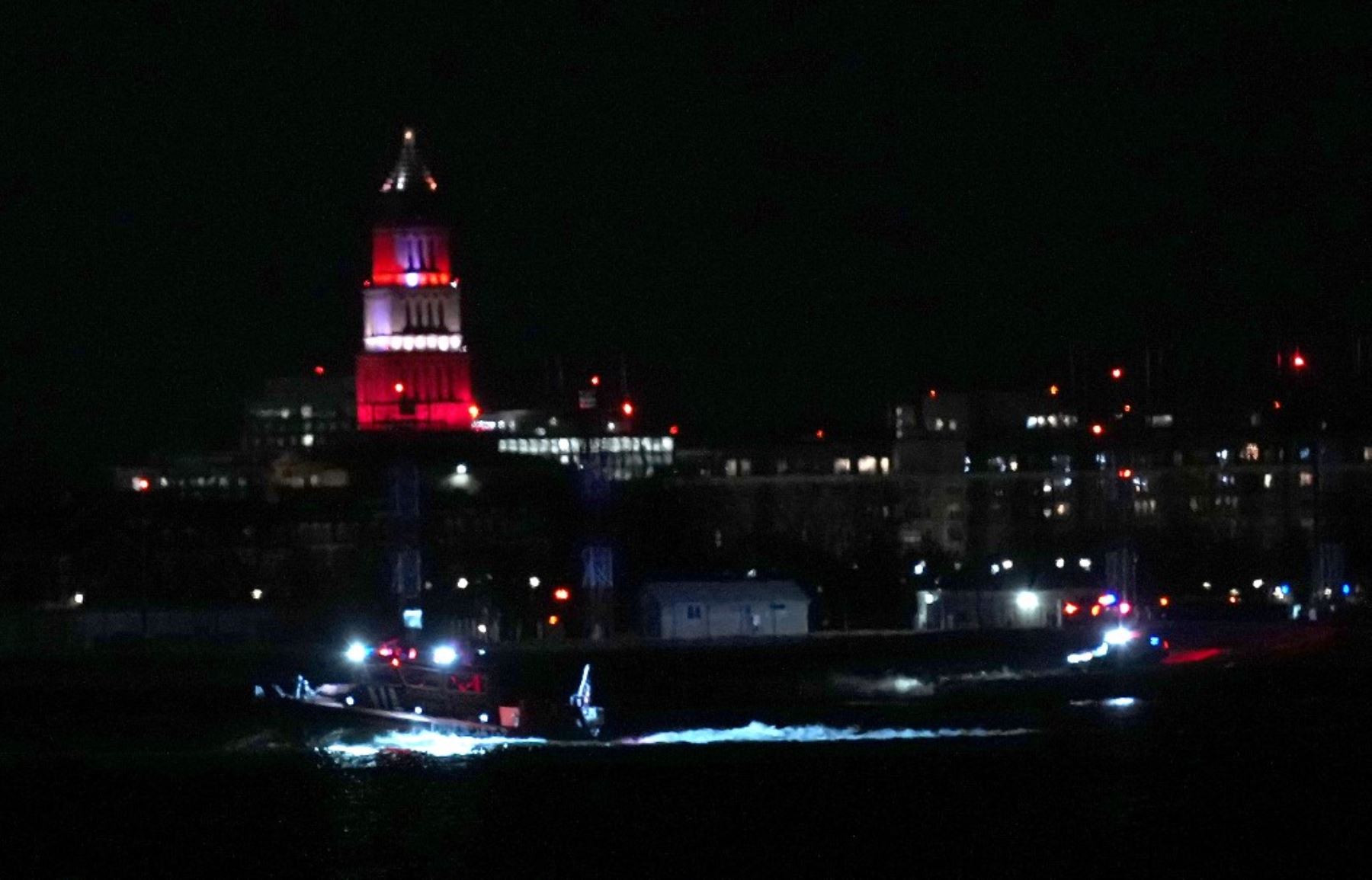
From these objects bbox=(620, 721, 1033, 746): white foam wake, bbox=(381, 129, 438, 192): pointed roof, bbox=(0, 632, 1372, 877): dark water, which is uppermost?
bbox=(381, 129, 438, 192): pointed roof

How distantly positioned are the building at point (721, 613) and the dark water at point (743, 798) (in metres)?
16.7

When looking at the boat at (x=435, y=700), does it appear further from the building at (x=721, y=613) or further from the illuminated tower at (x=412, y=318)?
the illuminated tower at (x=412, y=318)

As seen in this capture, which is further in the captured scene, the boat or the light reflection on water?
the light reflection on water

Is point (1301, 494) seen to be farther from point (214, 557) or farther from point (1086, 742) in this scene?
point (1086, 742)

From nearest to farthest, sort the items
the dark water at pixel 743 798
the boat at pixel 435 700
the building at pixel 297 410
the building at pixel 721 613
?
1. the dark water at pixel 743 798
2. the boat at pixel 435 700
3. the building at pixel 721 613
4. the building at pixel 297 410

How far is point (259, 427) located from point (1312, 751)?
77.0m

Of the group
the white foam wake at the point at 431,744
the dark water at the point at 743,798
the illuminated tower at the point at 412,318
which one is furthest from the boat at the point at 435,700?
the illuminated tower at the point at 412,318

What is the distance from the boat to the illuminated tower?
5420 cm

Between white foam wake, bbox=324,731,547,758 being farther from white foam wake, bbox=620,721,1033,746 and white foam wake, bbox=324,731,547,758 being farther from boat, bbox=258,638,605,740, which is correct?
white foam wake, bbox=620,721,1033,746

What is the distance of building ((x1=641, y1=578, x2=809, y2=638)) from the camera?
248ft

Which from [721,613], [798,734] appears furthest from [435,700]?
[721,613]

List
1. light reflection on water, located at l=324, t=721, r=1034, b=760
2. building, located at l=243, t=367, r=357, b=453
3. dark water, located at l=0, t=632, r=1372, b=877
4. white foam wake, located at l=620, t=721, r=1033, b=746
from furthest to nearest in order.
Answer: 1. building, located at l=243, t=367, r=357, b=453
2. white foam wake, located at l=620, t=721, r=1033, b=746
3. light reflection on water, located at l=324, t=721, r=1034, b=760
4. dark water, located at l=0, t=632, r=1372, b=877

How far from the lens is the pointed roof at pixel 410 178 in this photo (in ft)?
360

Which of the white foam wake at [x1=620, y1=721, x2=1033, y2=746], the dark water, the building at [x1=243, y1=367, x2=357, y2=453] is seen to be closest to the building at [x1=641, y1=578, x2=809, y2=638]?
the dark water
